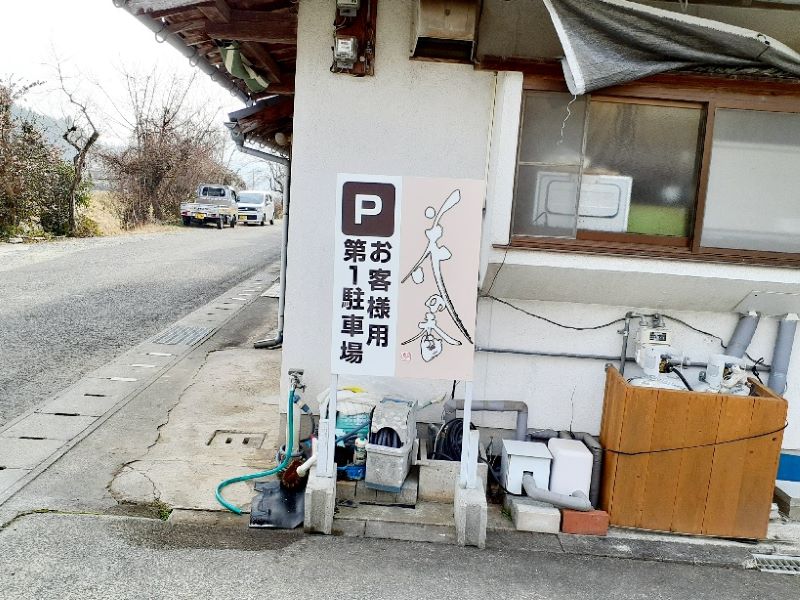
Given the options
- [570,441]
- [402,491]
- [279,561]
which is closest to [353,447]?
[402,491]

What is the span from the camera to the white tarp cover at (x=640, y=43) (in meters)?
5.37

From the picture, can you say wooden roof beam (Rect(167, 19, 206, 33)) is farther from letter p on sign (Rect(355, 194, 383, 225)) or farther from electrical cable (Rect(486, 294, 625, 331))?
electrical cable (Rect(486, 294, 625, 331))

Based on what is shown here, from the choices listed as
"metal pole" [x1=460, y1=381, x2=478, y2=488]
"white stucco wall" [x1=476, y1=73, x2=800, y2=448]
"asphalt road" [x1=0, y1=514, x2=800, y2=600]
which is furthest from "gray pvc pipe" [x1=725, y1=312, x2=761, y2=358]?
"metal pole" [x1=460, y1=381, x2=478, y2=488]

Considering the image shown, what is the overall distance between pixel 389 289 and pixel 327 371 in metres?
1.66

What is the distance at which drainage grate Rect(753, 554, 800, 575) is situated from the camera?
17.0ft

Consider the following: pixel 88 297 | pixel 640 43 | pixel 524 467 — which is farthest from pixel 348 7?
pixel 88 297

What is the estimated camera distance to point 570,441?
20.0 ft

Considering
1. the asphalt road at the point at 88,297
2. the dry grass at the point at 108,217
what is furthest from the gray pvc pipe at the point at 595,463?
the dry grass at the point at 108,217

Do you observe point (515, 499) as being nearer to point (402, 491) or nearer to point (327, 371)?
point (402, 491)

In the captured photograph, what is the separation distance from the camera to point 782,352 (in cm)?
626

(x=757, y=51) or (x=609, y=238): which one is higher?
(x=757, y=51)

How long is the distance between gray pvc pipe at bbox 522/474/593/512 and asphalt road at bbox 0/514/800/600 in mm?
485

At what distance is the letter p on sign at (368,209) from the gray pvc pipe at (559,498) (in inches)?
102

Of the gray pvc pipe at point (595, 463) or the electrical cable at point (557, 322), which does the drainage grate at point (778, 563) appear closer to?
the gray pvc pipe at point (595, 463)
